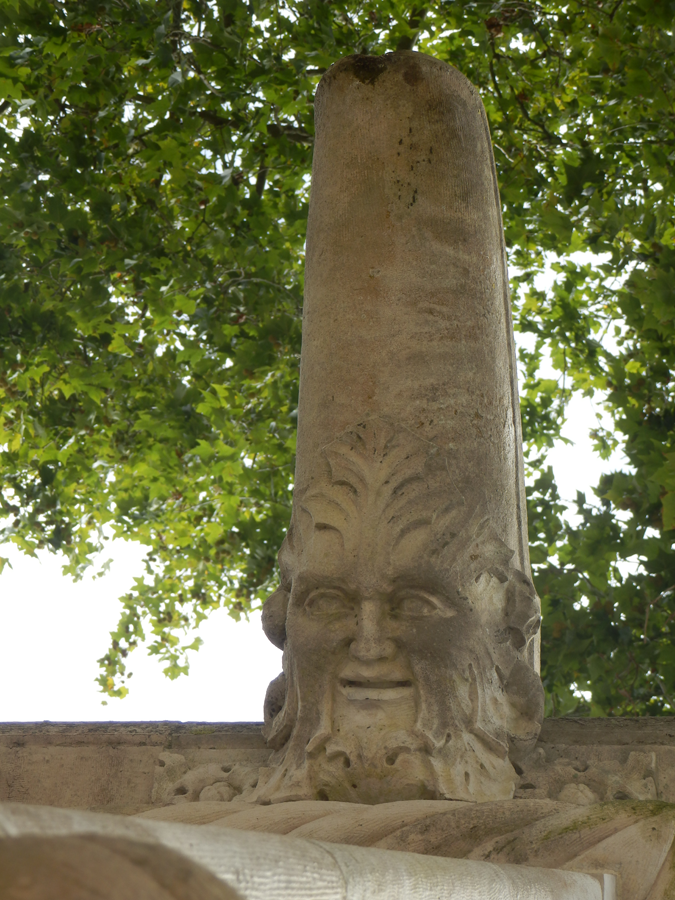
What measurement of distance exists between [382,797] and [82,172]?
417 centimetres

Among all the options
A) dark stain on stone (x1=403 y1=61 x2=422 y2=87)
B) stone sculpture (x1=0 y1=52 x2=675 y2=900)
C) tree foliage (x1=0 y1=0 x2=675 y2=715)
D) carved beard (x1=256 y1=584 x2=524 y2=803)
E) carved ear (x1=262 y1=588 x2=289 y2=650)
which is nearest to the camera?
stone sculpture (x1=0 y1=52 x2=675 y2=900)

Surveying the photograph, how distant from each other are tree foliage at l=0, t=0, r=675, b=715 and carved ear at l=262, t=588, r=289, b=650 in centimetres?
194

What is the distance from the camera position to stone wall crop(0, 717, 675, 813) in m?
2.52

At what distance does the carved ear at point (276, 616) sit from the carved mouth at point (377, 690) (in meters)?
0.35

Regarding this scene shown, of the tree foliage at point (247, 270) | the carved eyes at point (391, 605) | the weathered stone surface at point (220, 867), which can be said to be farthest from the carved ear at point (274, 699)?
the tree foliage at point (247, 270)

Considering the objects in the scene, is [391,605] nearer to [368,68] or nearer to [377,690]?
[377,690]

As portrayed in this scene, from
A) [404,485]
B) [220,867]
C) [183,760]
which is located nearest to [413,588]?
[404,485]

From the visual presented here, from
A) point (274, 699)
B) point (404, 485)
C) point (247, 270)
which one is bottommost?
point (274, 699)

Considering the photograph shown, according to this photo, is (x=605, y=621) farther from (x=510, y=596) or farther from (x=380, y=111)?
(x=380, y=111)

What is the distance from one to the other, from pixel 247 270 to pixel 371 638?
3.70 m

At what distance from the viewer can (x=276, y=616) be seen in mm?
2777

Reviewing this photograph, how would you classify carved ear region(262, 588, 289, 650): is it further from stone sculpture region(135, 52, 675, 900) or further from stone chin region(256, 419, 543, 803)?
stone chin region(256, 419, 543, 803)

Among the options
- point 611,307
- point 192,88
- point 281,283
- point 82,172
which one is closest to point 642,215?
point 611,307

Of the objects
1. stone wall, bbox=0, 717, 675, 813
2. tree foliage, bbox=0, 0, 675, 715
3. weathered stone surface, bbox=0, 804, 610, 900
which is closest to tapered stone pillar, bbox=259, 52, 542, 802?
stone wall, bbox=0, 717, 675, 813
